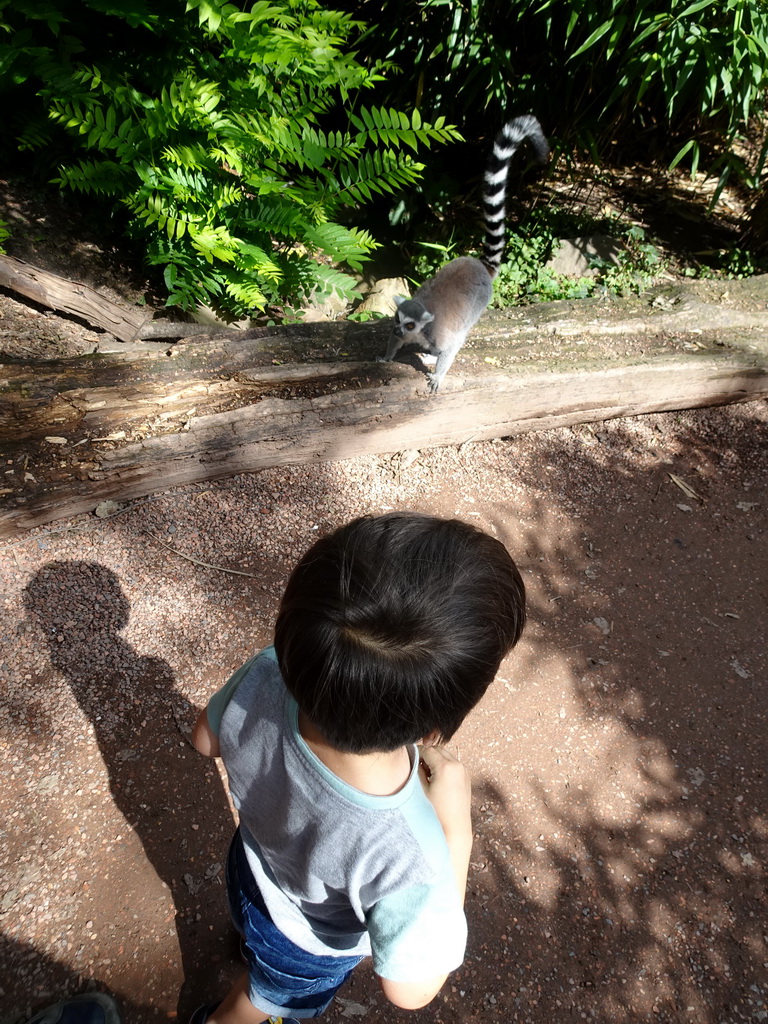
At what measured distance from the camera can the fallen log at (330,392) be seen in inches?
94.1

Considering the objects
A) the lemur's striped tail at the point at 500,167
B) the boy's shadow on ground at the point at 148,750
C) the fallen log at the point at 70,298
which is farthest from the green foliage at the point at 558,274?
the boy's shadow on ground at the point at 148,750

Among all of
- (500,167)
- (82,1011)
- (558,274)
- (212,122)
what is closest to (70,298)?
(212,122)

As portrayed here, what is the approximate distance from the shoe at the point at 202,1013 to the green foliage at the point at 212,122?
3.10 metres

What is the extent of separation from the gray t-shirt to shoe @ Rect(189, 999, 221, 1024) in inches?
22.7

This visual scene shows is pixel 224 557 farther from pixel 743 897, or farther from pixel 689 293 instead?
pixel 689 293

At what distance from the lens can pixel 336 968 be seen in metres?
1.22

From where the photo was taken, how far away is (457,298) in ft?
11.1

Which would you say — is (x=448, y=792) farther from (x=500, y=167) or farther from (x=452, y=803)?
(x=500, y=167)

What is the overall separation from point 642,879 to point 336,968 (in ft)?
3.94

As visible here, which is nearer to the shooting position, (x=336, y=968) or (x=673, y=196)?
(x=336, y=968)

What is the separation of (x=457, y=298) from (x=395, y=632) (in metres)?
2.92

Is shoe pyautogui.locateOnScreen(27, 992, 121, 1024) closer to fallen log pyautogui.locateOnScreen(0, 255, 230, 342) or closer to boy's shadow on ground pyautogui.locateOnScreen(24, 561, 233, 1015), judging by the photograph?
boy's shadow on ground pyautogui.locateOnScreen(24, 561, 233, 1015)

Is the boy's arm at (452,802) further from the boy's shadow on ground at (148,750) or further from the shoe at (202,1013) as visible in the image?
the boy's shadow on ground at (148,750)

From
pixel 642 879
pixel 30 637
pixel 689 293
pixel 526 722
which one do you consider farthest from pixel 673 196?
pixel 30 637
